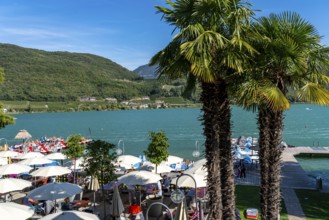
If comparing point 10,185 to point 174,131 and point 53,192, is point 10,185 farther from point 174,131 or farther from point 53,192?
point 174,131

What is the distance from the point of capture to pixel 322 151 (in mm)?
33750

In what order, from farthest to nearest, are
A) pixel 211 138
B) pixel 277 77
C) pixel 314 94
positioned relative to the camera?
pixel 211 138
pixel 277 77
pixel 314 94

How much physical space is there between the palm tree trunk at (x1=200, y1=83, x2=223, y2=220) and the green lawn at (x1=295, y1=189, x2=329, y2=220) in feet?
24.0

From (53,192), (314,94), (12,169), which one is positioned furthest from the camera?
(12,169)

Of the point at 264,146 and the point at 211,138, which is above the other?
the point at 211,138

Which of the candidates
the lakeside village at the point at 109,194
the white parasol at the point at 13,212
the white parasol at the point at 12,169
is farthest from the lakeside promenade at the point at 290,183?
the white parasol at the point at 13,212

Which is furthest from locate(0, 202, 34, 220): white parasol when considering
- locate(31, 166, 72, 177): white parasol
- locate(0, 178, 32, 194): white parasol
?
locate(31, 166, 72, 177): white parasol

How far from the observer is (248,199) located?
15000mm

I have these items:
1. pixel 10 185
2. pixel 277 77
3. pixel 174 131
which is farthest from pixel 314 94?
pixel 174 131

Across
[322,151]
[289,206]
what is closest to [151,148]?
[289,206]

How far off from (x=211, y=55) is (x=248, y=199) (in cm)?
1056

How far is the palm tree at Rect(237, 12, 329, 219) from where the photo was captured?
626cm

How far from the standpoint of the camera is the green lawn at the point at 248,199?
1302 cm

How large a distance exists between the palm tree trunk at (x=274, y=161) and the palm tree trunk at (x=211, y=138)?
115cm
